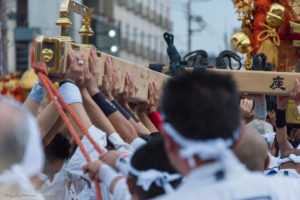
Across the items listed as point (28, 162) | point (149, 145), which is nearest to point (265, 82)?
point (149, 145)

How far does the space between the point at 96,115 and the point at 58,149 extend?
90 cm

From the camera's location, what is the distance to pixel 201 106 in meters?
Answer: 2.28

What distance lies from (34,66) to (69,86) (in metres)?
0.25

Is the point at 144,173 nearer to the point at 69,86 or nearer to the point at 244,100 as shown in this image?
the point at 69,86

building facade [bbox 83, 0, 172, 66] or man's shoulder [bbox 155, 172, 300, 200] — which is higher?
building facade [bbox 83, 0, 172, 66]

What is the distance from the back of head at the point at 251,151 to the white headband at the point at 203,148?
541mm

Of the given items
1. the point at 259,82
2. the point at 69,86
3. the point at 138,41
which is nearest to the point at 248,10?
the point at 259,82

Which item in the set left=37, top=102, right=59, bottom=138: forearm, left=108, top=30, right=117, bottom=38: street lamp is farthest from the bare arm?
left=108, top=30, right=117, bottom=38: street lamp

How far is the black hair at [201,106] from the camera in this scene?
228 cm

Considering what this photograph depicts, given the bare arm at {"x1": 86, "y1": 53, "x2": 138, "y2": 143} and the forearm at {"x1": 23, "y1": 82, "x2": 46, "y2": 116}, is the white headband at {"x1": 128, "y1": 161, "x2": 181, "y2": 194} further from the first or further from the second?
the forearm at {"x1": 23, "y1": 82, "x2": 46, "y2": 116}

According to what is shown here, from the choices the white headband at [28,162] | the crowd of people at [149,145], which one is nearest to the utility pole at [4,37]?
the crowd of people at [149,145]

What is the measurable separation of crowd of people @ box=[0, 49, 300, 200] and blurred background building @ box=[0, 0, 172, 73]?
20.1 metres

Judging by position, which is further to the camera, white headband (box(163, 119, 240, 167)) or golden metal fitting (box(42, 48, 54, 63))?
golden metal fitting (box(42, 48, 54, 63))

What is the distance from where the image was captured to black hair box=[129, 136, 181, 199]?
278 centimetres
